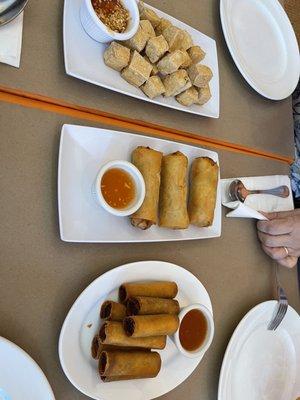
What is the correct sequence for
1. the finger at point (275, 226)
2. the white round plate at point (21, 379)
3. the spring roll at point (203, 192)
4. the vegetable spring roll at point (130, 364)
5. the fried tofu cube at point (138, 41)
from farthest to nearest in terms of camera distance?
the finger at point (275, 226) → the spring roll at point (203, 192) → the fried tofu cube at point (138, 41) → the vegetable spring roll at point (130, 364) → the white round plate at point (21, 379)

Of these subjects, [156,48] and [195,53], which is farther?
[195,53]

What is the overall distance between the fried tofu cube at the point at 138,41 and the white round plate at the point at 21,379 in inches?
27.6

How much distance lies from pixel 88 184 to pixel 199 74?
0.42 metres

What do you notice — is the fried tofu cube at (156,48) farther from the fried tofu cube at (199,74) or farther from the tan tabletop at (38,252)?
the tan tabletop at (38,252)

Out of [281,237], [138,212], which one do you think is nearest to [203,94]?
[138,212]

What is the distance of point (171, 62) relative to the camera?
3.30 feet

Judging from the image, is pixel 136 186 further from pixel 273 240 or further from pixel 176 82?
pixel 273 240

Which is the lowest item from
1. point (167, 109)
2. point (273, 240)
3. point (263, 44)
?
point (273, 240)

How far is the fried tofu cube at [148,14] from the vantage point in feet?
3.31

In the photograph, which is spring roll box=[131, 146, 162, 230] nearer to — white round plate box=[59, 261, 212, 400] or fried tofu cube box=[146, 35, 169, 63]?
white round plate box=[59, 261, 212, 400]

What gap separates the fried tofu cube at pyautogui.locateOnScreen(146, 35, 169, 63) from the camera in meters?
0.99

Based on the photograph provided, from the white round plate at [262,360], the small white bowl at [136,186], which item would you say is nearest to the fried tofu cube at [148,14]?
the small white bowl at [136,186]

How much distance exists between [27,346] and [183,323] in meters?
0.37

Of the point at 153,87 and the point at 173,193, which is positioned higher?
the point at 153,87
